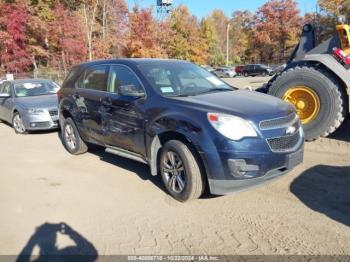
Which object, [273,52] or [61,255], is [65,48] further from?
[273,52]

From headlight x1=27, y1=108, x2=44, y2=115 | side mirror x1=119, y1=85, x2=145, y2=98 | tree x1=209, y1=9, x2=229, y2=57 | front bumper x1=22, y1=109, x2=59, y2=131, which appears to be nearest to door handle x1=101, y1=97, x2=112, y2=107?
side mirror x1=119, y1=85, x2=145, y2=98

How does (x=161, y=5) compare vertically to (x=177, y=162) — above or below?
above

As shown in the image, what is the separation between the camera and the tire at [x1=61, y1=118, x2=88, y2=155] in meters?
7.02

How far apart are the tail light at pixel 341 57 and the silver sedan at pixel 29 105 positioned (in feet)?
21.6

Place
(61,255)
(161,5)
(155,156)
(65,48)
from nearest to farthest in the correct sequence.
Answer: (61,255)
(155,156)
(65,48)
(161,5)

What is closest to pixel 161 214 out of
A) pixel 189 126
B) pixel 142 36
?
pixel 189 126

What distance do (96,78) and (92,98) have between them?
0.38 metres

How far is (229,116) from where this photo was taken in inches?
167

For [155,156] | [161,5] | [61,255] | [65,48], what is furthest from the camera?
[161,5]

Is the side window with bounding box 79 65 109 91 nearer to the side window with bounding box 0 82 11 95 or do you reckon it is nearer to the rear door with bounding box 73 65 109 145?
the rear door with bounding box 73 65 109 145

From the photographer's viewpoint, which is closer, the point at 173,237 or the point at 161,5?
the point at 173,237

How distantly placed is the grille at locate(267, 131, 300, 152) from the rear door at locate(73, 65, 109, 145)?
9.00 feet

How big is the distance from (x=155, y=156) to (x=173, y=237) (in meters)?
1.40

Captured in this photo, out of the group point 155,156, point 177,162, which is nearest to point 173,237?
point 177,162
